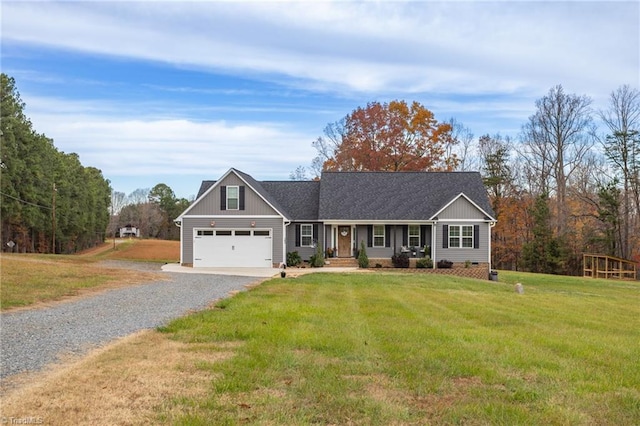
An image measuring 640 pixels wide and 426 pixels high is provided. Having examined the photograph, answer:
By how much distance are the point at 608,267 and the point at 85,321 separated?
38827 mm

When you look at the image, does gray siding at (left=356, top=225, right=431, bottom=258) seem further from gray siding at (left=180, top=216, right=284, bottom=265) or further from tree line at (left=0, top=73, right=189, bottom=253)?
tree line at (left=0, top=73, right=189, bottom=253)

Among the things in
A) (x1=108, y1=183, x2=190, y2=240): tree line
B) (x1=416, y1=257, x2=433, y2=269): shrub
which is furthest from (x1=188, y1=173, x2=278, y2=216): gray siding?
(x1=108, y1=183, x2=190, y2=240): tree line

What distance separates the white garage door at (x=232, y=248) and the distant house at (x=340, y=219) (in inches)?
2.1

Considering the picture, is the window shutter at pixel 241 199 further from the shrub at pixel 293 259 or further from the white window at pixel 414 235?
the white window at pixel 414 235

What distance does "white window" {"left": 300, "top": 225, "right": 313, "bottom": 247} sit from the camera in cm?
3102

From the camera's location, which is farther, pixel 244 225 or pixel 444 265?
pixel 244 225

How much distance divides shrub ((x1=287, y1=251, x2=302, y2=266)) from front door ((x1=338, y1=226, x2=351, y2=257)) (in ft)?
9.40

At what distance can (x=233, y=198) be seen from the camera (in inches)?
1141

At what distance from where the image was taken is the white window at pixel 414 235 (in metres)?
30.8

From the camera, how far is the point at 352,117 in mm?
46094

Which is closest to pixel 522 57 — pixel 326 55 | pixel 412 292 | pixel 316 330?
pixel 326 55

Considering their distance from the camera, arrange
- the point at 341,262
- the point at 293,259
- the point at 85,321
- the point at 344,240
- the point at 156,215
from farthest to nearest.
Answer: the point at 156,215 → the point at 344,240 → the point at 341,262 → the point at 293,259 → the point at 85,321

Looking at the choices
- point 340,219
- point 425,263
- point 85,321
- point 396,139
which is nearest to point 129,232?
point 396,139

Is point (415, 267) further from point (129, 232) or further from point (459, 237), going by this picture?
point (129, 232)
